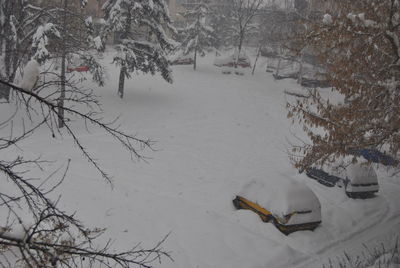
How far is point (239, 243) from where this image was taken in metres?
9.98

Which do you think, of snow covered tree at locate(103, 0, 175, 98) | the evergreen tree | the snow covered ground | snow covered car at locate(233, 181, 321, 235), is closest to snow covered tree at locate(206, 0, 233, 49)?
the evergreen tree

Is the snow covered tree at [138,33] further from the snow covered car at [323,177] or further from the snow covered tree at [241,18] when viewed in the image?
the snow covered tree at [241,18]

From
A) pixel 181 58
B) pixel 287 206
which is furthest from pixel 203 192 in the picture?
pixel 181 58

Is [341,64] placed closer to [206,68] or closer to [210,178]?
[210,178]

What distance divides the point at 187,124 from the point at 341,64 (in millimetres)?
13995

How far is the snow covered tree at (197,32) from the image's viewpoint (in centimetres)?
3669

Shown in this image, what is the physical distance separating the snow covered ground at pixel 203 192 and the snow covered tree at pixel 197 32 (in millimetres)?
14676

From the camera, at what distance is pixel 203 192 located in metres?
13.2

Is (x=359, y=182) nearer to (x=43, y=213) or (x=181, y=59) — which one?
(x=43, y=213)

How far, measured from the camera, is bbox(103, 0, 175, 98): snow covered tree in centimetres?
2130

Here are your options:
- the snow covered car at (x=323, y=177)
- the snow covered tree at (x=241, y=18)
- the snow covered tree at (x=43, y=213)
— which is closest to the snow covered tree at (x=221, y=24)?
the snow covered tree at (x=241, y=18)

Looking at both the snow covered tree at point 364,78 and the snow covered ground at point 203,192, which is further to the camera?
the snow covered ground at point 203,192

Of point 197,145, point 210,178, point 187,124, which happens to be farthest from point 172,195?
point 187,124

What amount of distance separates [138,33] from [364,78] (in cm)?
1762
